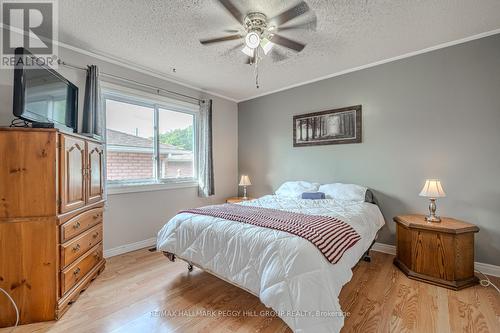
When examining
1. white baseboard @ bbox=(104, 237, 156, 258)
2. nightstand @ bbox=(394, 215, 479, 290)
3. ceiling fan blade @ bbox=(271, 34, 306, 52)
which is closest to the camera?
ceiling fan blade @ bbox=(271, 34, 306, 52)

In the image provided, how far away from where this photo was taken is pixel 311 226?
5.96 ft

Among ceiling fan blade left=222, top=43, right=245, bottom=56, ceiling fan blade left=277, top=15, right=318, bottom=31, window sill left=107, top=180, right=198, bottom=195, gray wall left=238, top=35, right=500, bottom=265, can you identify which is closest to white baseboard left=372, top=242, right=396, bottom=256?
gray wall left=238, top=35, right=500, bottom=265

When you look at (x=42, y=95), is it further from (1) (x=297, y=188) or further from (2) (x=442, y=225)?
(2) (x=442, y=225)

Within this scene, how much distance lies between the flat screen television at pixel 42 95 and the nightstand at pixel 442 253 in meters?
3.52

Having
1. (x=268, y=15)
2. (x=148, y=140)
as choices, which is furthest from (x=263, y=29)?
(x=148, y=140)

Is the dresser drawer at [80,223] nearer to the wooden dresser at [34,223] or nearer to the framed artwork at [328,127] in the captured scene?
the wooden dresser at [34,223]

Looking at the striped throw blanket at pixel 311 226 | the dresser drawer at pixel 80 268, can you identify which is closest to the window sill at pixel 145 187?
the dresser drawer at pixel 80 268

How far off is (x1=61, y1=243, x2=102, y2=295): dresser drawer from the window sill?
74cm

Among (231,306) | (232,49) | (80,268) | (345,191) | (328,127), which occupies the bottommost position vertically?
(231,306)

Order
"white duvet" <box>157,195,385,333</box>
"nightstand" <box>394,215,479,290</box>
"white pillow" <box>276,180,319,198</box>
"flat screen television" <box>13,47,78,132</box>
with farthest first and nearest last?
"white pillow" <box>276,180,319,198</box>
"nightstand" <box>394,215,479,290</box>
"flat screen television" <box>13,47,78,132</box>
"white duvet" <box>157,195,385,333</box>

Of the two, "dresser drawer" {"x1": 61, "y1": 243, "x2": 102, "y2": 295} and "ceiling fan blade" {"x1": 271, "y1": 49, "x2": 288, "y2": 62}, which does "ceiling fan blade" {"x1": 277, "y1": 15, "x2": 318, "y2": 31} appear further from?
"dresser drawer" {"x1": 61, "y1": 243, "x2": 102, "y2": 295}

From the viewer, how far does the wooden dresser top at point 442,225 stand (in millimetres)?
2170

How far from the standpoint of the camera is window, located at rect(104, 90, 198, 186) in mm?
→ 3100

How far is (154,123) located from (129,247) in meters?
1.86
